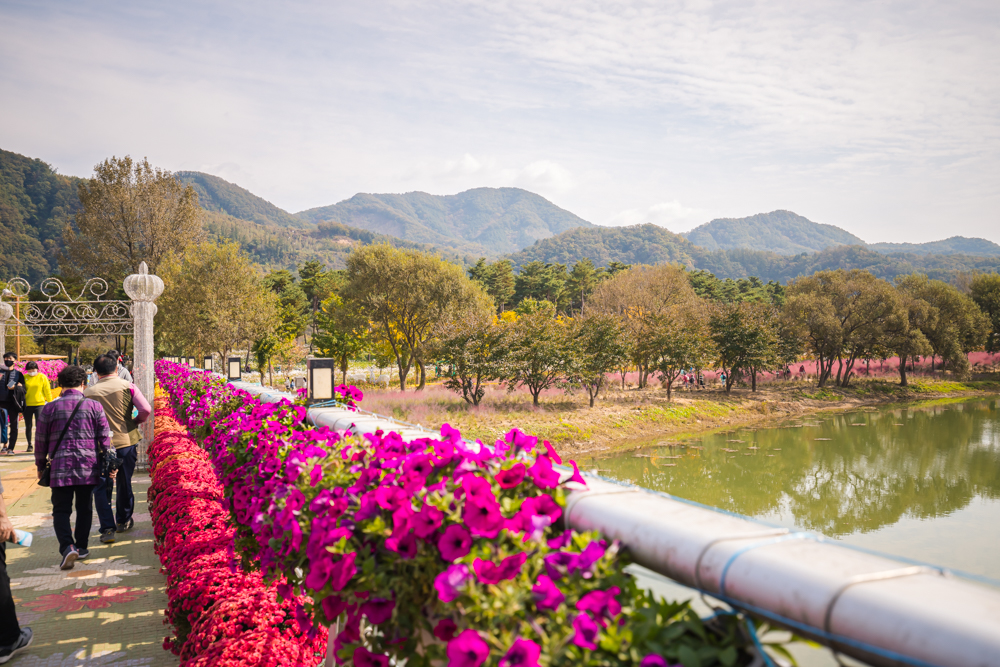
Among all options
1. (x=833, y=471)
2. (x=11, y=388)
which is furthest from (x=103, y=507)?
(x=833, y=471)

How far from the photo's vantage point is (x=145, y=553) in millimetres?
5117

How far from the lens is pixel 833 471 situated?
618 inches

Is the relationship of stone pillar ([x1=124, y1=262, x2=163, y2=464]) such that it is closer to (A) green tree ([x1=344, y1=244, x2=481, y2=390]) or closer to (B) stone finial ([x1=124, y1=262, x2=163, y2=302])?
(B) stone finial ([x1=124, y1=262, x2=163, y2=302])

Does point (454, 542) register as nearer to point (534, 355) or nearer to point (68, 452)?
point (68, 452)

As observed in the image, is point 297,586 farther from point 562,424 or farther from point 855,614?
point 562,424

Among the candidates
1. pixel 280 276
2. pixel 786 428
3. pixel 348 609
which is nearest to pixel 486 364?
pixel 786 428

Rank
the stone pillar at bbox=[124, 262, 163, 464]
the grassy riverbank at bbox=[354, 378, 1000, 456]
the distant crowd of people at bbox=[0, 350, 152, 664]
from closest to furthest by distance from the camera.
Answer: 1. the distant crowd of people at bbox=[0, 350, 152, 664]
2. the stone pillar at bbox=[124, 262, 163, 464]
3. the grassy riverbank at bbox=[354, 378, 1000, 456]

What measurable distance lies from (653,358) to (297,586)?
25433 millimetres

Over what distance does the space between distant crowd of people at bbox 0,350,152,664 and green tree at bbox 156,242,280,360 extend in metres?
15.9

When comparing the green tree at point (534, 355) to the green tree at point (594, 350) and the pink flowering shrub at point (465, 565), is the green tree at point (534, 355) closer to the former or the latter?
the green tree at point (594, 350)

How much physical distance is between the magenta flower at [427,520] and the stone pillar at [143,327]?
7619 millimetres

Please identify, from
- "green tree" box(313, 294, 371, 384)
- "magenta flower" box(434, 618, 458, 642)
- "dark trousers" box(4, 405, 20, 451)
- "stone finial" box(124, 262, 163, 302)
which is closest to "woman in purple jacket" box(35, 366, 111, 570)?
"stone finial" box(124, 262, 163, 302)

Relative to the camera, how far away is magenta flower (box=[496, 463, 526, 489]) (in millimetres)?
1439

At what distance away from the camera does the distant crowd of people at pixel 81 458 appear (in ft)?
11.6
